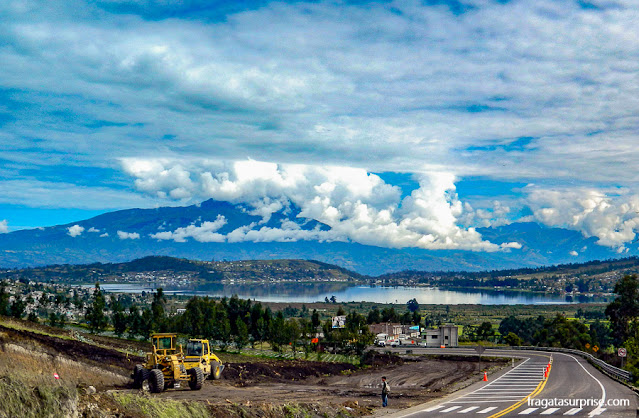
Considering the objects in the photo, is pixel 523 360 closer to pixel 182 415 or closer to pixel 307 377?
pixel 307 377

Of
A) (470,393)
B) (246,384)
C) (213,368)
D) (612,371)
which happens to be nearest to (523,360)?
(612,371)

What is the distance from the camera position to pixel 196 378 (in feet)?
116

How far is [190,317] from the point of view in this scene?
378ft

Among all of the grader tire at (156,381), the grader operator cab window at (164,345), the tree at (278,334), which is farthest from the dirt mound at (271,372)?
the tree at (278,334)

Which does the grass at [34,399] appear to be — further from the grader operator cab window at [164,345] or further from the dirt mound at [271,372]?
the dirt mound at [271,372]

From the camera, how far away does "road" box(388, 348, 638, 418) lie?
95.2 feet

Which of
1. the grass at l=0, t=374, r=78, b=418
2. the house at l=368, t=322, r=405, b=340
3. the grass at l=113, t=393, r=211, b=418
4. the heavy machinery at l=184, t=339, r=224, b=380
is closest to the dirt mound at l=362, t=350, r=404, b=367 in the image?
A: the heavy machinery at l=184, t=339, r=224, b=380

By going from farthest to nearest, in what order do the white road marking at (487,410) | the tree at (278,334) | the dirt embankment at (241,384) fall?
the tree at (278,334), the white road marking at (487,410), the dirt embankment at (241,384)

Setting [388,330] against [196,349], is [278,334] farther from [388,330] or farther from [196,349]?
[196,349]

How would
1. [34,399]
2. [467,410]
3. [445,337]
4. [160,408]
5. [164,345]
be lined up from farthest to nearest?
1. [445,337]
2. [164,345]
3. [467,410]
4. [160,408]
5. [34,399]

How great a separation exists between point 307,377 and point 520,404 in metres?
27.8

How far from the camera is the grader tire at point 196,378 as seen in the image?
35.0m

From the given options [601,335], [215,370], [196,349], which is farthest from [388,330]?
[196,349]

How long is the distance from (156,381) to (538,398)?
23.0 m
